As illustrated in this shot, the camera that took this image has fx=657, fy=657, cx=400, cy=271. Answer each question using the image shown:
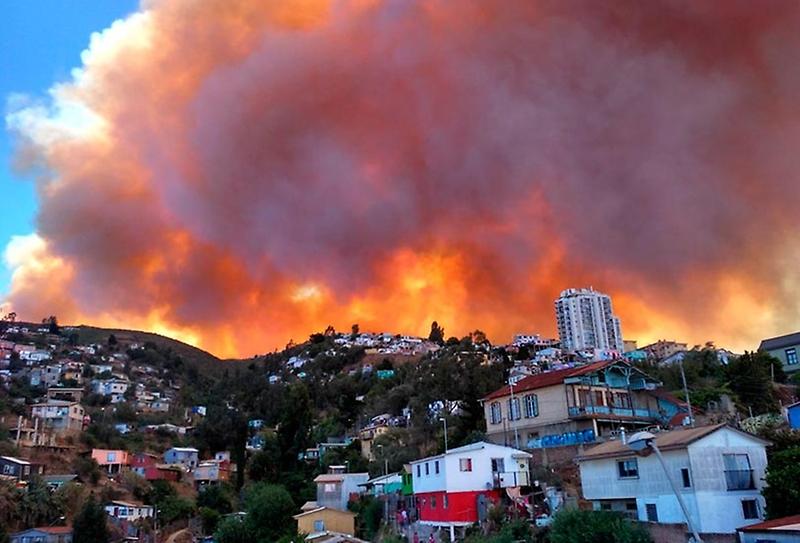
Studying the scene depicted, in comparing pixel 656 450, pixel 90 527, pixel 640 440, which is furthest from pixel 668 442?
pixel 90 527

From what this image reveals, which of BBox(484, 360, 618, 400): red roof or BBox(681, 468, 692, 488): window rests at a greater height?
BBox(484, 360, 618, 400): red roof

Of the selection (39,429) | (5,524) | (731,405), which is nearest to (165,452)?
(39,429)

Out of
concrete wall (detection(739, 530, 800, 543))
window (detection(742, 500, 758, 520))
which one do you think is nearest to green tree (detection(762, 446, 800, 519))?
window (detection(742, 500, 758, 520))

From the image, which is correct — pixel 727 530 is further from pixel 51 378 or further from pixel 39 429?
pixel 51 378

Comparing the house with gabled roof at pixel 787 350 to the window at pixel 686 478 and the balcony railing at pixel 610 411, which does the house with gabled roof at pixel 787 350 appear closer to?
the balcony railing at pixel 610 411

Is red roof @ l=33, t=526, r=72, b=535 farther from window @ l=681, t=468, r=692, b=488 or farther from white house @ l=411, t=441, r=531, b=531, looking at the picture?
window @ l=681, t=468, r=692, b=488

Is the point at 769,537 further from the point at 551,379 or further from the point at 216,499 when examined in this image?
the point at 216,499
